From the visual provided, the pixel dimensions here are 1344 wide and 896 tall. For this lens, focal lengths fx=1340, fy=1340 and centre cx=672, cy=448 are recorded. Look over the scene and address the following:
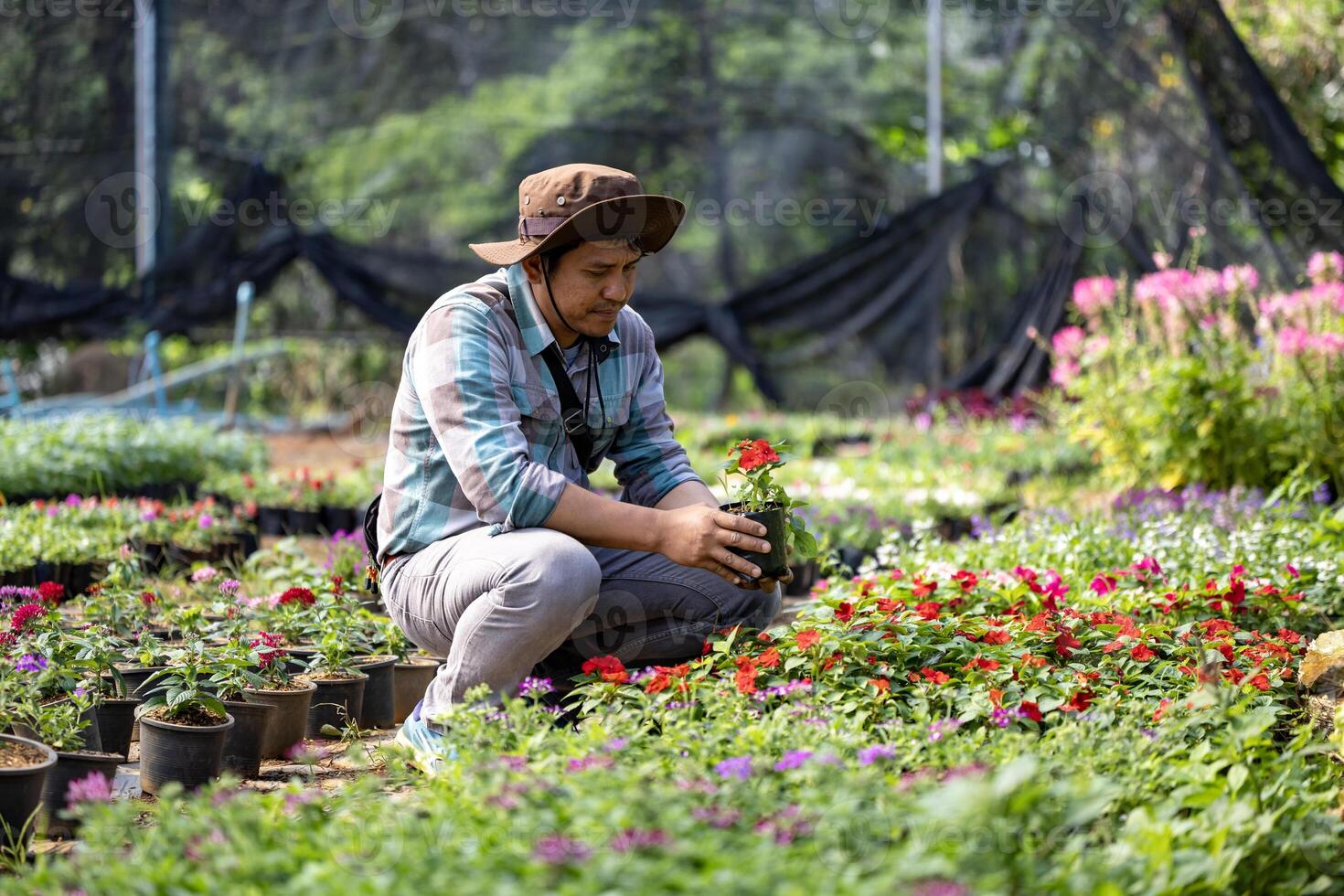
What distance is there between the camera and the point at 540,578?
244 cm

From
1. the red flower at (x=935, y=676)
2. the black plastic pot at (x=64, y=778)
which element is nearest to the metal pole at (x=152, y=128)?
the black plastic pot at (x=64, y=778)

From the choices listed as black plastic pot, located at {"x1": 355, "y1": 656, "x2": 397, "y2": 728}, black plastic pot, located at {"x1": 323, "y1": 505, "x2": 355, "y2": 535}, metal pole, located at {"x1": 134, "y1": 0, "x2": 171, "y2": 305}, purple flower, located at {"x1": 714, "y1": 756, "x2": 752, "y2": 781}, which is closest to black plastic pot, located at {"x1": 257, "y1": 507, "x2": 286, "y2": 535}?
black plastic pot, located at {"x1": 323, "y1": 505, "x2": 355, "y2": 535}

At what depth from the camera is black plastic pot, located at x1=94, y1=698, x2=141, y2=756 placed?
2648 mm

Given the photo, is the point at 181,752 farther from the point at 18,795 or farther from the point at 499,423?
the point at 499,423

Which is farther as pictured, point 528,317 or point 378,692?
point 378,692

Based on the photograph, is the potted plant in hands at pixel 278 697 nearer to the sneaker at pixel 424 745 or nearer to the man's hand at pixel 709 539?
the sneaker at pixel 424 745

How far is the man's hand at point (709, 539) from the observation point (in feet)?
8.10

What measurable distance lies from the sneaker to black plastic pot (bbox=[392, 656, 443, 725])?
538mm

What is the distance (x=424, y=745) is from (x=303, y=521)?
9.82 ft

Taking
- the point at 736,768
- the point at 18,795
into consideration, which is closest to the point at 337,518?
the point at 18,795

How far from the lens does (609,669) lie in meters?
2.47

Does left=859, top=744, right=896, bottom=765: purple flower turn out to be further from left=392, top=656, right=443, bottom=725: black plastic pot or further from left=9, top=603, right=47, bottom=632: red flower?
left=9, top=603, right=47, bottom=632: red flower

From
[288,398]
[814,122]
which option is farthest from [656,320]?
[288,398]

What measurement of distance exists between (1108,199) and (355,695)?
6.74 meters
